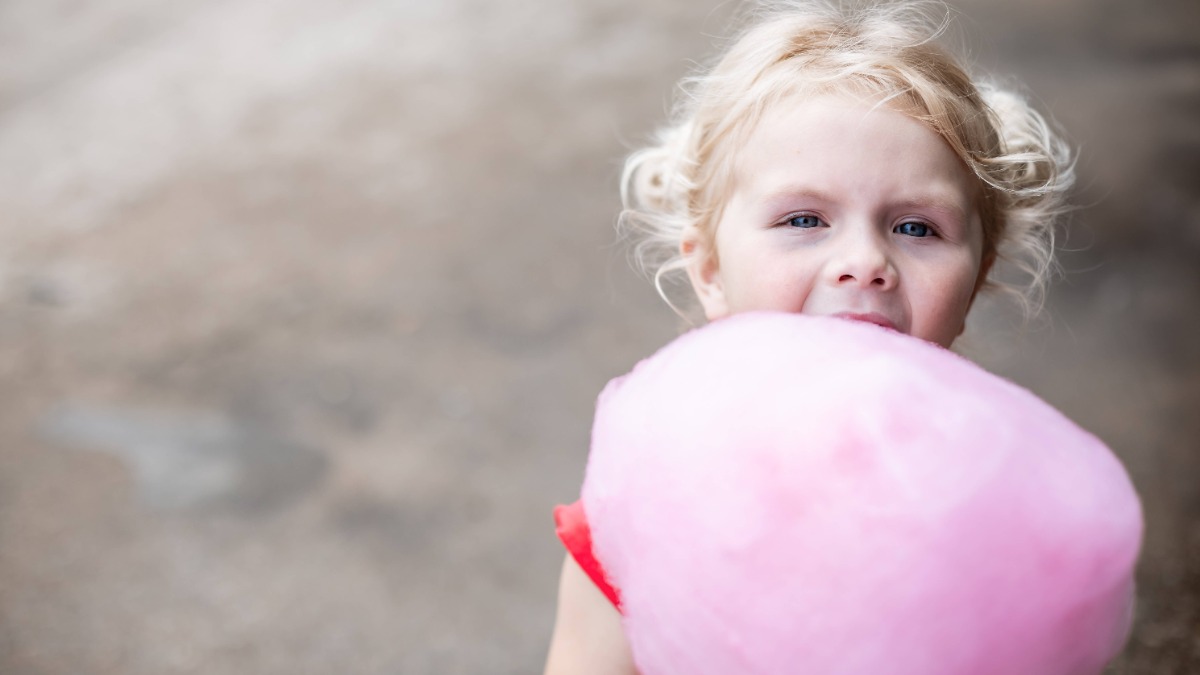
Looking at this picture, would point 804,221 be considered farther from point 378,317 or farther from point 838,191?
point 378,317

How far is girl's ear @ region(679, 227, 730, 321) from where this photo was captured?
115 cm

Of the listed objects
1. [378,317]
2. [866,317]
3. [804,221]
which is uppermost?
[378,317]

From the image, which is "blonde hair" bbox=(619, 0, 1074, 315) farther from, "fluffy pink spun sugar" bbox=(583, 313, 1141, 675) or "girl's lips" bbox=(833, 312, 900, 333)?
"fluffy pink spun sugar" bbox=(583, 313, 1141, 675)

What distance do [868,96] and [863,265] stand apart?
0.18 meters

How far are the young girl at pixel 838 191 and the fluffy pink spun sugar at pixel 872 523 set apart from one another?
193 mm

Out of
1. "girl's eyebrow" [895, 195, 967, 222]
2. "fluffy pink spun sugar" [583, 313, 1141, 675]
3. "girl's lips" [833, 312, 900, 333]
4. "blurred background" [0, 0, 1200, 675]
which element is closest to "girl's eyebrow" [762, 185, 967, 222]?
"girl's eyebrow" [895, 195, 967, 222]

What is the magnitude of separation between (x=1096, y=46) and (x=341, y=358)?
101 inches

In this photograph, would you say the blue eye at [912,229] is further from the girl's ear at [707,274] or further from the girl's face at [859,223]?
the girl's ear at [707,274]

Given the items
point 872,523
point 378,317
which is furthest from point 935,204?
point 378,317

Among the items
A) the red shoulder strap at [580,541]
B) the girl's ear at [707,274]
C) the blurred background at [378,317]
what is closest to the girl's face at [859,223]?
the girl's ear at [707,274]

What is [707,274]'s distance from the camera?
117 centimetres

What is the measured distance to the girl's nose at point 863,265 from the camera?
0.94m

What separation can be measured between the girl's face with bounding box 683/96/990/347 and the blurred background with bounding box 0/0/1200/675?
0.70 meters

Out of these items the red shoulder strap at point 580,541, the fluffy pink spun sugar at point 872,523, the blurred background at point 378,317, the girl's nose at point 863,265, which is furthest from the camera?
the blurred background at point 378,317
